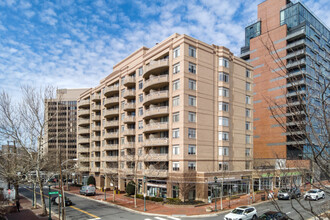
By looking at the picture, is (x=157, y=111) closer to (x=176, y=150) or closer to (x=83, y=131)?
(x=176, y=150)

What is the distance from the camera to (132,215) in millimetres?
29438

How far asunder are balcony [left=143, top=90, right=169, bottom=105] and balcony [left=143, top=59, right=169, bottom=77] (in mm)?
4033

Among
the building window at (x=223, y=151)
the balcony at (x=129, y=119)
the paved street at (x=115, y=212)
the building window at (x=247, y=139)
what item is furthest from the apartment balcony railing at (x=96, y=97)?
the building window at (x=247, y=139)

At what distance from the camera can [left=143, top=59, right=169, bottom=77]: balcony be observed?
130ft

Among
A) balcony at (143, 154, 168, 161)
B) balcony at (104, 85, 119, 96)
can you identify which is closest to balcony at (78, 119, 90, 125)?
balcony at (104, 85, 119, 96)

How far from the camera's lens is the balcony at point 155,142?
38.3m

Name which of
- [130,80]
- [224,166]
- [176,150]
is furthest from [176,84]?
[224,166]

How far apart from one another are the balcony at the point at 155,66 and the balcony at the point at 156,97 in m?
4.03

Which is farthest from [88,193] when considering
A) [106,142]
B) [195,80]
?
[195,80]

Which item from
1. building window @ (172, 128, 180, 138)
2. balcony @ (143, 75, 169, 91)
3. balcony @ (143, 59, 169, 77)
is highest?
balcony @ (143, 59, 169, 77)

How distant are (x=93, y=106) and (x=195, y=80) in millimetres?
35105

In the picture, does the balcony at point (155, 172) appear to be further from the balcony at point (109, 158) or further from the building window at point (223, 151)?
the balcony at point (109, 158)

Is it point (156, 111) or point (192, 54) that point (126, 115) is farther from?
point (192, 54)

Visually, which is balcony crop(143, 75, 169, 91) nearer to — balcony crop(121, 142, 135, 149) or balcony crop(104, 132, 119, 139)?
balcony crop(121, 142, 135, 149)
